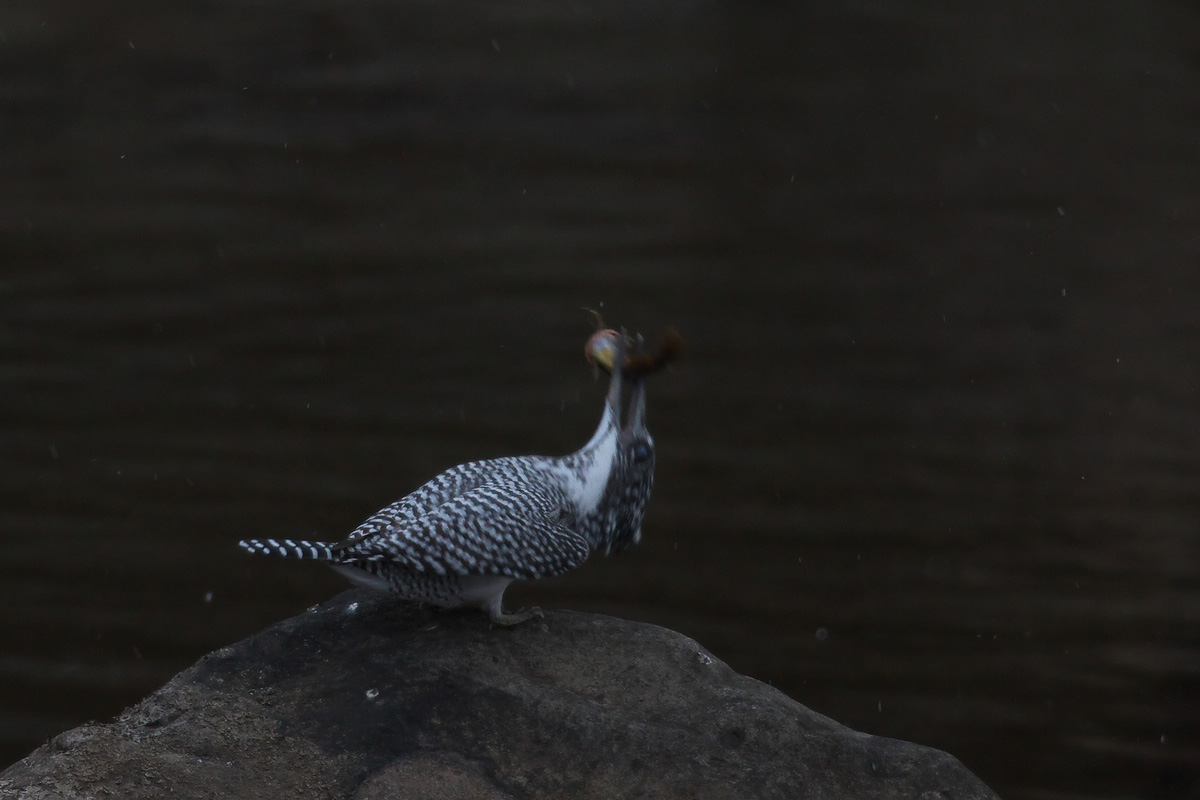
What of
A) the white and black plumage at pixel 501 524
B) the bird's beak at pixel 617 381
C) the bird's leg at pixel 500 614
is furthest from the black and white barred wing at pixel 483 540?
the bird's beak at pixel 617 381

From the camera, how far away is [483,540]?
1.67m

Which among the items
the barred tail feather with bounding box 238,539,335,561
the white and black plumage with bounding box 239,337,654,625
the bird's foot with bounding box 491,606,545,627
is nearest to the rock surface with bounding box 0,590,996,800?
the bird's foot with bounding box 491,606,545,627

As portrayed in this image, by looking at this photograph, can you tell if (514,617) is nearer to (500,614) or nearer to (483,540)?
(500,614)

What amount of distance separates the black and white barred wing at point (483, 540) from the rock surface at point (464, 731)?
0.17 metres

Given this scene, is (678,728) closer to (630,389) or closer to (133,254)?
(630,389)

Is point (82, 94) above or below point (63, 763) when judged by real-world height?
above

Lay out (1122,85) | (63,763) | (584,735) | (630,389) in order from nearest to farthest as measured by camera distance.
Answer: (63,763) < (584,735) < (630,389) < (1122,85)

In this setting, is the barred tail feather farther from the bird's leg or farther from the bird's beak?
the bird's beak

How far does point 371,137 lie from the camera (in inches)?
113

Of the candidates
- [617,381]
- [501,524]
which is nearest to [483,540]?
[501,524]

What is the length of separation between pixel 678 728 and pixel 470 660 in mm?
350

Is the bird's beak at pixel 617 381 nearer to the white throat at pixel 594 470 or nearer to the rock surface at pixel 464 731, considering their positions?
the white throat at pixel 594 470

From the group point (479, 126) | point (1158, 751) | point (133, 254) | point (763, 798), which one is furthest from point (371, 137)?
point (1158, 751)

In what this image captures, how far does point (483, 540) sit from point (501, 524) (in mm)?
41
